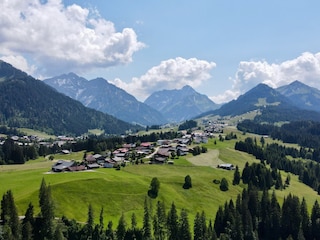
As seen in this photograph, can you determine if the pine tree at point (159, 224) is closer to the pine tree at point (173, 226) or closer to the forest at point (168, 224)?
the forest at point (168, 224)

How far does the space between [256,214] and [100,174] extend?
69937 mm

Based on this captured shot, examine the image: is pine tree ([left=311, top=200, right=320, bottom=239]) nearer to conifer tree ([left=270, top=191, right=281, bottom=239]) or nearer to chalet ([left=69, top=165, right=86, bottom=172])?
conifer tree ([left=270, top=191, right=281, bottom=239])

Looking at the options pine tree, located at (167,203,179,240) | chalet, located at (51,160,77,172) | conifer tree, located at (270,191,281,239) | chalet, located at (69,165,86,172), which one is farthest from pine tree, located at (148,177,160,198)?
conifer tree, located at (270,191,281,239)

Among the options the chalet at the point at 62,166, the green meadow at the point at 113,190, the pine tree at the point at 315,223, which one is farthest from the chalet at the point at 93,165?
the pine tree at the point at 315,223

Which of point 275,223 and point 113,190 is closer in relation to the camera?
point 113,190

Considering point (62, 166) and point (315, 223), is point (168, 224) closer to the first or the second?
point (315, 223)

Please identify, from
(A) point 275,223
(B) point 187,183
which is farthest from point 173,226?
(B) point 187,183

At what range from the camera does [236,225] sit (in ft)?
446

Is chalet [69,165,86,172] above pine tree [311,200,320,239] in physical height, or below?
above

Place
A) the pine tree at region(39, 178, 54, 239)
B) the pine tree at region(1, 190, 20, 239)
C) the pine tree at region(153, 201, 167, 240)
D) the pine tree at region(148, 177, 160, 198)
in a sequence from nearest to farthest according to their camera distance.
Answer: the pine tree at region(1, 190, 20, 239)
the pine tree at region(39, 178, 54, 239)
the pine tree at region(153, 201, 167, 240)
the pine tree at region(148, 177, 160, 198)

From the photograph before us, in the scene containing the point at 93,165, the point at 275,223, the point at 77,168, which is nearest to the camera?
the point at 275,223

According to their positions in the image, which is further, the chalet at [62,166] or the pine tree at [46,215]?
the chalet at [62,166]

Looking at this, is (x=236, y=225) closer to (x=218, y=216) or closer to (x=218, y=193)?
(x=218, y=216)

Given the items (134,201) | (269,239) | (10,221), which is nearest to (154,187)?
(134,201)
